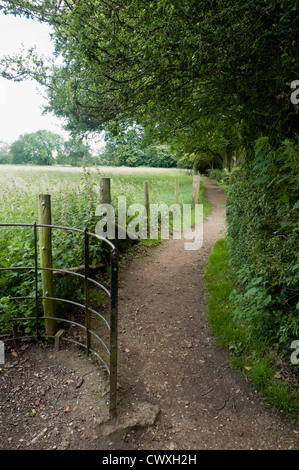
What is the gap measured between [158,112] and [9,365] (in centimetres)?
472

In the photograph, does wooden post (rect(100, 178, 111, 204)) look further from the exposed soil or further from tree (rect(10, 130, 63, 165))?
tree (rect(10, 130, 63, 165))

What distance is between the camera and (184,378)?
357 centimetres

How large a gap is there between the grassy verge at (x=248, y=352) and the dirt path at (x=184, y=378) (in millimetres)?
124

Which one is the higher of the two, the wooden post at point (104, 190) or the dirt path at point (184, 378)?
the wooden post at point (104, 190)

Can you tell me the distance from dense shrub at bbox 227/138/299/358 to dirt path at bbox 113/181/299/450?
80 cm

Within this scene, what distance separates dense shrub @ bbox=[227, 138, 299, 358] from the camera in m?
3.24

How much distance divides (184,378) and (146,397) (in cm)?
60

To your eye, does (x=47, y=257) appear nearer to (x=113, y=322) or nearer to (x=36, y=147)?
(x=113, y=322)

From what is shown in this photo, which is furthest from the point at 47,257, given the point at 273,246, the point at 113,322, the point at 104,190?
the point at 273,246

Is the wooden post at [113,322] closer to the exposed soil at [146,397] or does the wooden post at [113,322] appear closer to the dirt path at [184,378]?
the exposed soil at [146,397]

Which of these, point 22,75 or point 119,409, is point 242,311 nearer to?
point 119,409

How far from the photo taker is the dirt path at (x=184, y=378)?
9.05 ft

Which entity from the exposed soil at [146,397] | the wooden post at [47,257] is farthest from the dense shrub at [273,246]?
Answer: the wooden post at [47,257]

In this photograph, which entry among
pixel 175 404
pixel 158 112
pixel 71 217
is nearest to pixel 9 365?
pixel 175 404
